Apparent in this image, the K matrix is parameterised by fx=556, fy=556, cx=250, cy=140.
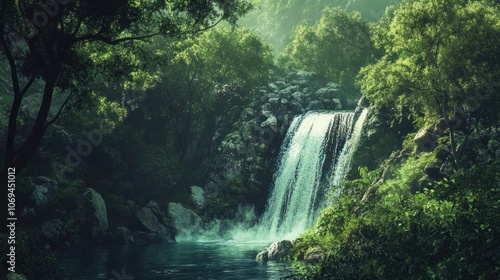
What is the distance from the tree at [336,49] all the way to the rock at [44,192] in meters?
40.9

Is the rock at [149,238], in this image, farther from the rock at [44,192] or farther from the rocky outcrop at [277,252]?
the rocky outcrop at [277,252]

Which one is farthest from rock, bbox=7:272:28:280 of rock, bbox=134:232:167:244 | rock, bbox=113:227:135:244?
rock, bbox=134:232:167:244

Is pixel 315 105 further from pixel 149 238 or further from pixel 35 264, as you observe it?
pixel 35 264

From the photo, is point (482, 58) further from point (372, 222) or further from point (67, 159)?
point (67, 159)

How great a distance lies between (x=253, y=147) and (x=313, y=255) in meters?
24.3

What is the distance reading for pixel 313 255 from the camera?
30188 millimetres

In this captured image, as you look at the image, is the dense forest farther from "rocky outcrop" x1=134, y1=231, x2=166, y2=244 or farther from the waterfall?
the waterfall

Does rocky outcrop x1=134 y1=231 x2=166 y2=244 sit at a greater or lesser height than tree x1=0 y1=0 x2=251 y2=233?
lesser

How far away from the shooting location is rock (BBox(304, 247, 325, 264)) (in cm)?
2983

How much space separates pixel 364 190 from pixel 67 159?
81.6ft

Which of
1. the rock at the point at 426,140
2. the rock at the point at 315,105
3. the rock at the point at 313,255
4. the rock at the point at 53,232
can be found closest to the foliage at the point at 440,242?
the rock at the point at 313,255

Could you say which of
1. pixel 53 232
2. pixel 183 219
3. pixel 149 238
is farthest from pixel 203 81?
pixel 53 232

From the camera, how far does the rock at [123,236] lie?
4338cm

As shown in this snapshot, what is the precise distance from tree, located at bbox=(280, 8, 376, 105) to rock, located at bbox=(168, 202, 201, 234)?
31383 millimetres
